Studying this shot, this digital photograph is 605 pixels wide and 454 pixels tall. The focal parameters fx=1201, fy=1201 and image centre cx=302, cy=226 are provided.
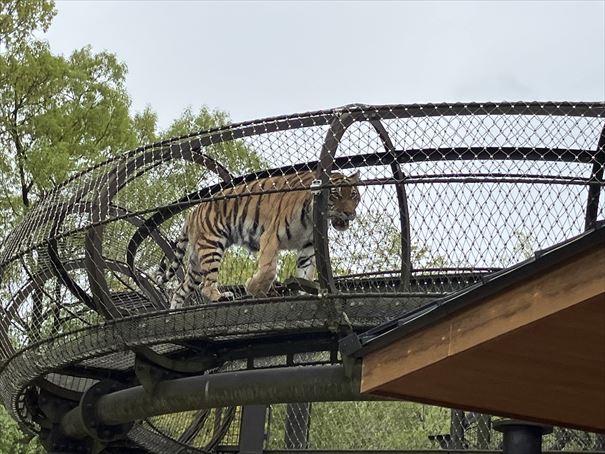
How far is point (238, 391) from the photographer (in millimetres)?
9414

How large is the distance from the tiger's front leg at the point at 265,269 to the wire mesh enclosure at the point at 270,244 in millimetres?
13

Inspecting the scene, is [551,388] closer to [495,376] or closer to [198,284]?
[495,376]

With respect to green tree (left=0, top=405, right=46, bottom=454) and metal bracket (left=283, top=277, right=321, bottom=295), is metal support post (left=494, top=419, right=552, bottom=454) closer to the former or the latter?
metal bracket (left=283, top=277, right=321, bottom=295)

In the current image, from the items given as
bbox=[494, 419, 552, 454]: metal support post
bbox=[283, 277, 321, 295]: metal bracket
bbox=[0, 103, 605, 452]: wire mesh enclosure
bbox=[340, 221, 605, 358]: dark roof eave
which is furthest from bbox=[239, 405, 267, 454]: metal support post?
bbox=[340, 221, 605, 358]: dark roof eave

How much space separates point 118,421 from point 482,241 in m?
3.84

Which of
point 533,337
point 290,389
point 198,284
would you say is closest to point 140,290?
point 198,284

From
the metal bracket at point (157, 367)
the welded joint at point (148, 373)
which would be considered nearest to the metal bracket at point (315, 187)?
the metal bracket at point (157, 367)

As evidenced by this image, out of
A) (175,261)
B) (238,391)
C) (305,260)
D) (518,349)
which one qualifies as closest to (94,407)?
(175,261)

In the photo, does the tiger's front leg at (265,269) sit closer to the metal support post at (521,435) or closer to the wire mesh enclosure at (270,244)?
the wire mesh enclosure at (270,244)

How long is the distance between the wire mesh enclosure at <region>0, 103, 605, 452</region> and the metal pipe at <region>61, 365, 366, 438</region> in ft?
0.22

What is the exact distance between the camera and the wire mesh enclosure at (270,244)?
345 inches

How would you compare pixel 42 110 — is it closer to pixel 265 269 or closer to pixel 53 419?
pixel 53 419

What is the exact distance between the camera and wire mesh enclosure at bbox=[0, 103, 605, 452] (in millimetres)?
8766

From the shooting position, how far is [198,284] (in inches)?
413
